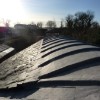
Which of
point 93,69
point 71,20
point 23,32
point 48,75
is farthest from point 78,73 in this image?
point 71,20

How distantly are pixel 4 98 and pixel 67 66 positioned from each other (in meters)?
2.09

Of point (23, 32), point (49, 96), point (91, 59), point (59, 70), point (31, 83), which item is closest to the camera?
point (49, 96)

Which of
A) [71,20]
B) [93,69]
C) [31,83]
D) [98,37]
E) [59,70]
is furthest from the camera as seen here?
[71,20]

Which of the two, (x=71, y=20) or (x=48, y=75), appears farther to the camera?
(x=71, y=20)

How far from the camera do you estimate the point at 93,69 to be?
16.8 feet

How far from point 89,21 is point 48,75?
64.6 meters

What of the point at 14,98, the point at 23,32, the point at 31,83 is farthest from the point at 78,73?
the point at 23,32

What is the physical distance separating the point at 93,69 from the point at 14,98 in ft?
6.42

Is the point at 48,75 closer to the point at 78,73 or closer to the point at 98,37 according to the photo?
the point at 78,73

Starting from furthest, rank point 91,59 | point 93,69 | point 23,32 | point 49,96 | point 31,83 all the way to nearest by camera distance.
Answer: point 23,32, point 91,59, point 93,69, point 31,83, point 49,96

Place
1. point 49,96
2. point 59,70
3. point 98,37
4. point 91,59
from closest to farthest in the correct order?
point 49,96, point 59,70, point 91,59, point 98,37

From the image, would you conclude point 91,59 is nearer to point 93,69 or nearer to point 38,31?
point 93,69

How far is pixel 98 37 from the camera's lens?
78.5 ft

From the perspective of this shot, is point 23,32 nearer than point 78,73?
No
